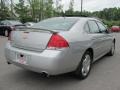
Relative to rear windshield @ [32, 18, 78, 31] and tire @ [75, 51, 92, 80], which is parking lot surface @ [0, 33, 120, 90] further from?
rear windshield @ [32, 18, 78, 31]

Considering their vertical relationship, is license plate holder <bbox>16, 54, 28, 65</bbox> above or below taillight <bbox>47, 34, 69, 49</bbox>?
below

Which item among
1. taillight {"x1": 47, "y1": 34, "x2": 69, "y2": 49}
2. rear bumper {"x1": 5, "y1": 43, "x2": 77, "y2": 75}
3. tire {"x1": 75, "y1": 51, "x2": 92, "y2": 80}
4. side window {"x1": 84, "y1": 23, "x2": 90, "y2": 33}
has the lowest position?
tire {"x1": 75, "y1": 51, "x2": 92, "y2": 80}

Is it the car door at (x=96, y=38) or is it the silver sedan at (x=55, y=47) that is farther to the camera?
the car door at (x=96, y=38)

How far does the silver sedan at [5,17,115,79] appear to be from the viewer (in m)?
4.02

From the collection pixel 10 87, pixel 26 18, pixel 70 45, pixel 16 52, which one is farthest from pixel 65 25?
pixel 26 18

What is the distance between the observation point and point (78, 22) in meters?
4.95

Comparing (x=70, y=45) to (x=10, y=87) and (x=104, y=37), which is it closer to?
(x=10, y=87)

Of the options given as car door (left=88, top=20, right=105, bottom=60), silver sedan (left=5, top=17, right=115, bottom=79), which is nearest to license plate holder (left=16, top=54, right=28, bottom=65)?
silver sedan (left=5, top=17, right=115, bottom=79)

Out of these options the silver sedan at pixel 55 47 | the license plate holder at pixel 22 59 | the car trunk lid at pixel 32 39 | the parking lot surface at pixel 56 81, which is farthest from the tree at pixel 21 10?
the license plate holder at pixel 22 59

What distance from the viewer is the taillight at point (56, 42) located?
159 inches

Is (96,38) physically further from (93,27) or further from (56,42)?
(56,42)

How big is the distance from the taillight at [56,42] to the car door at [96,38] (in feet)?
4.15

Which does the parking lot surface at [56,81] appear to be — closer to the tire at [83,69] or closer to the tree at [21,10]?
the tire at [83,69]

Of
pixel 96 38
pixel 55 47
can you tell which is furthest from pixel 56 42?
pixel 96 38
